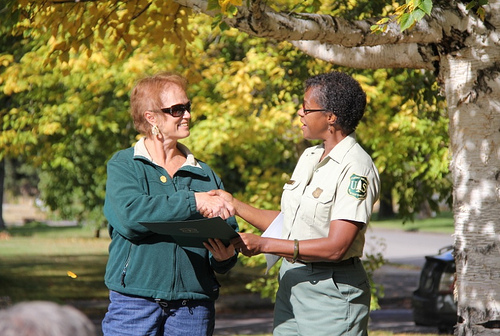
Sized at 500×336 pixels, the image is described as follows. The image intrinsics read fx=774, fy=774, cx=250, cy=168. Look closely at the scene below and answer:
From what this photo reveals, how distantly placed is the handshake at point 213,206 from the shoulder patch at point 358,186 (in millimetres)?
533

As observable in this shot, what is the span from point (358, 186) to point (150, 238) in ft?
3.08

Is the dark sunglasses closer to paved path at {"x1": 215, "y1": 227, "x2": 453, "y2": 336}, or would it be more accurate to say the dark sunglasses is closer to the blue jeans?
the blue jeans

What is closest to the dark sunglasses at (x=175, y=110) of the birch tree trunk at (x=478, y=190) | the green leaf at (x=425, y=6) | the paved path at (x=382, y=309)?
the green leaf at (x=425, y=6)

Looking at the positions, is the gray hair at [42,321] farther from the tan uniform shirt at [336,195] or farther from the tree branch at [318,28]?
the tree branch at [318,28]

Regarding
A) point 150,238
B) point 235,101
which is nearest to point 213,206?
point 150,238

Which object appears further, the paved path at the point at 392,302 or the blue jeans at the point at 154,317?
the paved path at the point at 392,302

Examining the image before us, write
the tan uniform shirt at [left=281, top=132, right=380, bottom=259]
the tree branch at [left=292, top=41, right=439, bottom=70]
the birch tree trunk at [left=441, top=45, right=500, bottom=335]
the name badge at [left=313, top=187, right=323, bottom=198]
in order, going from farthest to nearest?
the tree branch at [left=292, top=41, right=439, bottom=70] < the birch tree trunk at [left=441, top=45, right=500, bottom=335] < the name badge at [left=313, top=187, right=323, bottom=198] < the tan uniform shirt at [left=281, top=132, right=380, bottom=259]

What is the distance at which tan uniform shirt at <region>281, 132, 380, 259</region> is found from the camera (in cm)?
329

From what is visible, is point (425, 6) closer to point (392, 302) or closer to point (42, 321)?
Answer: point (42, 321)

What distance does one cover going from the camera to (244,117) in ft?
28.7

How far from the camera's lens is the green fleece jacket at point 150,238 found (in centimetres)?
329

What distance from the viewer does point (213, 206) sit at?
3.36 m

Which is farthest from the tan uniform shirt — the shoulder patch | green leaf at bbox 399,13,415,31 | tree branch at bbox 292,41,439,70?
tree branch at bbox 292,41,439,70

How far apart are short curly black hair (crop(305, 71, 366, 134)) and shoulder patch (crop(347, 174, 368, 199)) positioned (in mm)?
273
